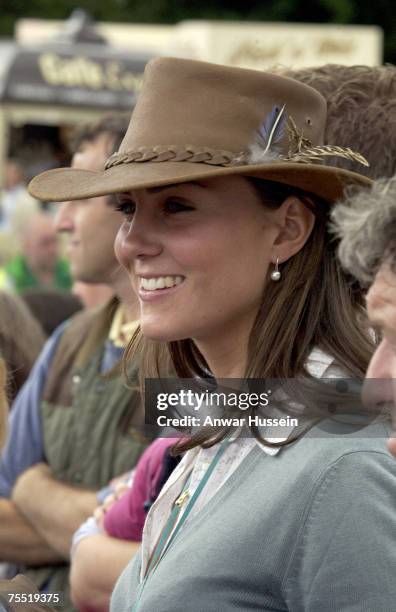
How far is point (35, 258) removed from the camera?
30.6ft

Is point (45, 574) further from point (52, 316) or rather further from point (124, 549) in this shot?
point (52, 316)

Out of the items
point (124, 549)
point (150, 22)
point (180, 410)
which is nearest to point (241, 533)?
point (180, 410)

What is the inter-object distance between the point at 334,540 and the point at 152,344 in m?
0.82

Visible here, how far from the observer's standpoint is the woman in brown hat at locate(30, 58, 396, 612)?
209 cm

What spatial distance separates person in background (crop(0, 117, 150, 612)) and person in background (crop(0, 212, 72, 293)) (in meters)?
5.03

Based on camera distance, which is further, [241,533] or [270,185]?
[270,185]

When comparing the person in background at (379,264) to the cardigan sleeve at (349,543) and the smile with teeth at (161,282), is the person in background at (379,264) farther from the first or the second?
the smile with teeth at (161,282)

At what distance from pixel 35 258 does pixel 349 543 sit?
→ 765cm

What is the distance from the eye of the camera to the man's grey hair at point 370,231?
1711mm

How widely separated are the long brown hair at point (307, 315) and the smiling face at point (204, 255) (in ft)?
0.13

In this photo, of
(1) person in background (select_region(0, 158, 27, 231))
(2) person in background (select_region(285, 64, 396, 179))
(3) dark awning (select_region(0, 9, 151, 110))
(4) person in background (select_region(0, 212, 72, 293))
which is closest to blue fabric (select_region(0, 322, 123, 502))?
(2) person in background (select_region(285, 64, 396, 179))

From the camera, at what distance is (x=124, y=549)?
2947mm

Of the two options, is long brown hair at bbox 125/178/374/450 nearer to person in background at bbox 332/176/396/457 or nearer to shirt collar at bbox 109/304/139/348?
person in background at bbox 332/176/396/457

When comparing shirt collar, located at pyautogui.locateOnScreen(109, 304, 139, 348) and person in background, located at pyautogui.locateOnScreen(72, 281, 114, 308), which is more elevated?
shirt collar, located at pyautogui.locateOnScreen(109, 304, 139, 348)
